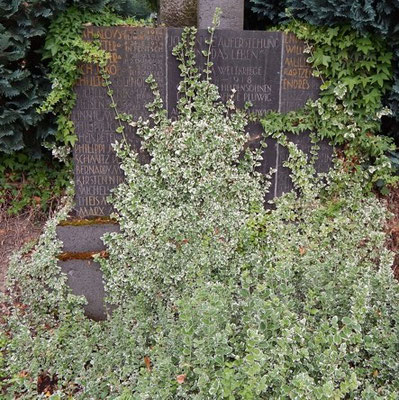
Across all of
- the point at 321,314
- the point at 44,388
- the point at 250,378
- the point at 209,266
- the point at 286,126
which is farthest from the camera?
the point at 286,126

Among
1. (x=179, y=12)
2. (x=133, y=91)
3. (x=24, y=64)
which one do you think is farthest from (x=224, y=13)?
(x=24, y=64)

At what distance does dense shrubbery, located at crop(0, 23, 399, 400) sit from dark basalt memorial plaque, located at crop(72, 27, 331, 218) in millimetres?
121

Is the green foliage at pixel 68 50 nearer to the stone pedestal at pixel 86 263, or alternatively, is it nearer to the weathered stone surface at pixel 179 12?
the weathered stone surface at pixel 179 12

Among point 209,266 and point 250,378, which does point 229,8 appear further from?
point 250,378

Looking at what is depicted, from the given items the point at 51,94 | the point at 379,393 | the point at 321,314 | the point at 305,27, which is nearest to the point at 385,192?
the point at 305,27

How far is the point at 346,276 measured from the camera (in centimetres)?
280

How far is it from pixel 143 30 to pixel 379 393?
10.6ft

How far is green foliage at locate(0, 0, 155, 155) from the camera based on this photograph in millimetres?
3697

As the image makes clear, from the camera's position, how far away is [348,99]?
3984 millimetres

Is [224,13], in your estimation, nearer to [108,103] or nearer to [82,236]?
[108,103]

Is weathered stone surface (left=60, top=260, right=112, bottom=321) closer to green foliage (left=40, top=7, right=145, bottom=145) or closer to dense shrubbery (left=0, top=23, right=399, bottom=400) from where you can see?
dense shrubbery (left=0, top=23, right=399, bottom=400)

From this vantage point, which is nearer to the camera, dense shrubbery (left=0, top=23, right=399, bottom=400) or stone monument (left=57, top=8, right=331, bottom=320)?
dense shrubbery (left=0, top=23, right=399, bottom=400)

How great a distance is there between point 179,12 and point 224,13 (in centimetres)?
63

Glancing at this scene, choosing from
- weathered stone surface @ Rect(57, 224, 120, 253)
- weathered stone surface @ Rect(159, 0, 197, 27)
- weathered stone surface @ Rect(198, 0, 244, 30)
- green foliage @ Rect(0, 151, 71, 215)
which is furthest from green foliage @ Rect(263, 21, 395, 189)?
green foliage @ Rect(0, 151, 71, 215)
